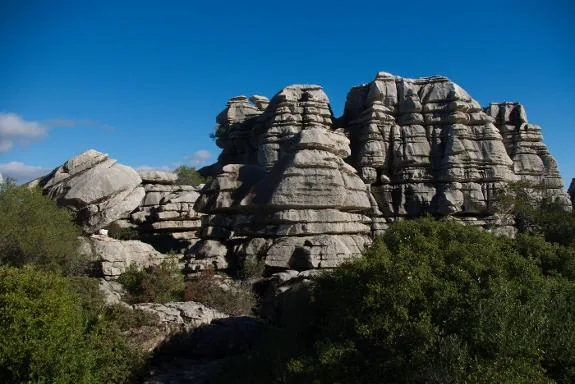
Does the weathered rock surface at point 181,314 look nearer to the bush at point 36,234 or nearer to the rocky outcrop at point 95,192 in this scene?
the bush at point 36,234

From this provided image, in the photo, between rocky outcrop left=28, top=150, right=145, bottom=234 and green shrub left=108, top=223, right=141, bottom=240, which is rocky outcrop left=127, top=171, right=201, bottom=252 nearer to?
green shrub left=108, top=223, right=141, bottom=240

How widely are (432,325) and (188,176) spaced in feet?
143

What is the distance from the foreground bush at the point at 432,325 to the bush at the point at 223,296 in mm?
6929

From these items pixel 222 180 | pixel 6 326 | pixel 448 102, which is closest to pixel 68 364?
pixel 6 326

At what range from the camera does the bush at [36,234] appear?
71.1 feet

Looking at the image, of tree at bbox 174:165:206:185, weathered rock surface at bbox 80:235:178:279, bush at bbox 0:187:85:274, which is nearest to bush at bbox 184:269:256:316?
weathered rock surface at bbox 80:235:178:279

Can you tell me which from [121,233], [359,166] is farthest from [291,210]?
[359,166]

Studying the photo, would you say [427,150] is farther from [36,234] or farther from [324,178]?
[36,234]

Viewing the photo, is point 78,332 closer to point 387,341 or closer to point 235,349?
point 235,349

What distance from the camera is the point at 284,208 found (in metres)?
25.1

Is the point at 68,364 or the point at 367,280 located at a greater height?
the point at 367,280

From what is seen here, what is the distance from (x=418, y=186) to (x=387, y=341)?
28.9m

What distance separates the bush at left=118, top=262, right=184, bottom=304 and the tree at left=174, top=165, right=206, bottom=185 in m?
24.1

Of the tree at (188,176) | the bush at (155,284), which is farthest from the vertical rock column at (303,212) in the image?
the tree at (188,176)
